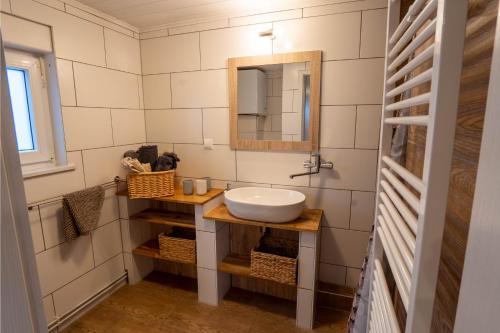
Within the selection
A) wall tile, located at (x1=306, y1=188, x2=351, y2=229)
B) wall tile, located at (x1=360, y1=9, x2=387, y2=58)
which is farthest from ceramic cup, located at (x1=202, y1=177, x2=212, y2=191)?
wall tile, located at (x1=360, y1=9, x2=387, y2=58)

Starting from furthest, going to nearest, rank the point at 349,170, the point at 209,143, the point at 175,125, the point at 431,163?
the point at 175,125, the point at 209,143, the point at 349,170, the point at 431,163

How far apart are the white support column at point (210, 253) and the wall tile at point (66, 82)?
1.11 metres

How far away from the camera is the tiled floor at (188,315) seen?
1.82m

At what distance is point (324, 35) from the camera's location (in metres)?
1.76

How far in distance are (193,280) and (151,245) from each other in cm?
49

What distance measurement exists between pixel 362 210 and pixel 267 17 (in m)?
1.51

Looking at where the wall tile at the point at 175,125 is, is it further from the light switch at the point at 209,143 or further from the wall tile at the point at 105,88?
the wall tile at the point at 105,88

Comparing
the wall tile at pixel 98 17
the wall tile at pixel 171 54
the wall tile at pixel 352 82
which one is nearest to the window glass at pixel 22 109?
the wall tile at pixel 98 17

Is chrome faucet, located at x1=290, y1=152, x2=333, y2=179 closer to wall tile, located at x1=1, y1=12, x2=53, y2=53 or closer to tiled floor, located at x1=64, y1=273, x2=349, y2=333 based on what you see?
tiled floor, located at x1=64, y1=273, x2=349, y2=333

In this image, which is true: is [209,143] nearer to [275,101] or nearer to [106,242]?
[275,101]

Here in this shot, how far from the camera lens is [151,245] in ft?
7.66

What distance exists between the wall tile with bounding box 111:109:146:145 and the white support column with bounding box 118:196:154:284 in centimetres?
49

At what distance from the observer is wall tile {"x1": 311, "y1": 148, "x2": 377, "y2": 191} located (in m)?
1.79

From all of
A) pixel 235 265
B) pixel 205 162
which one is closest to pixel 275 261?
pixel 235 265
